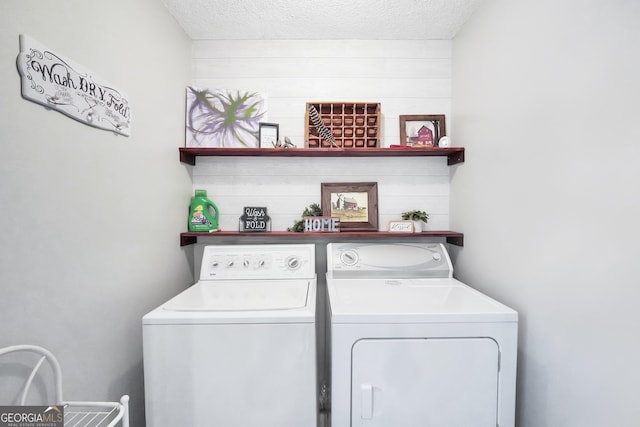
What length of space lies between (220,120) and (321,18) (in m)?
0.95

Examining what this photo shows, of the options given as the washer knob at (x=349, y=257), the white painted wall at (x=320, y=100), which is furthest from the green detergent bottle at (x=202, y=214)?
the washer knob at (x=349, y=257)

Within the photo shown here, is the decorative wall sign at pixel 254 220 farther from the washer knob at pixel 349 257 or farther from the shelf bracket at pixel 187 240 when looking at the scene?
the washer knob at pixel 349 257

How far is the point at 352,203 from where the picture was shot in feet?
6.29

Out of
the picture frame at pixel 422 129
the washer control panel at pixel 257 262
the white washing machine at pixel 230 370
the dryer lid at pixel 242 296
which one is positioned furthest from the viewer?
the picture frame at pixel 422 129

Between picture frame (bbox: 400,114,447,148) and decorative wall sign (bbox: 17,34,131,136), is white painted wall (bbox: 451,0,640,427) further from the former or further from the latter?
decorative wall sign (bbox: 17,34,131,136)

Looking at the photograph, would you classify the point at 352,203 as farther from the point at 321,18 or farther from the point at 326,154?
the point at 321,18

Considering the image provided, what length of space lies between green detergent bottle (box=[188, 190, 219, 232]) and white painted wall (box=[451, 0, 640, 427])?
5.81 feet

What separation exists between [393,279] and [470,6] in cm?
174

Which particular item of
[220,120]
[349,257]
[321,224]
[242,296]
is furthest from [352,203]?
[220,120]

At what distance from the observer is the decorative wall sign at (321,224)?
1.78m

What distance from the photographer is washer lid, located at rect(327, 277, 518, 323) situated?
1.10 metres

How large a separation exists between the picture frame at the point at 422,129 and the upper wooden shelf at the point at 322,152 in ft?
0.32

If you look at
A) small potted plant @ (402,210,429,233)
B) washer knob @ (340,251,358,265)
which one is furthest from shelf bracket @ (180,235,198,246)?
small potted plant @ (402,210,429,233)

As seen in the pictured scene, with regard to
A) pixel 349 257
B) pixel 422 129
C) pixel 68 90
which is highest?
pixel 422 129
